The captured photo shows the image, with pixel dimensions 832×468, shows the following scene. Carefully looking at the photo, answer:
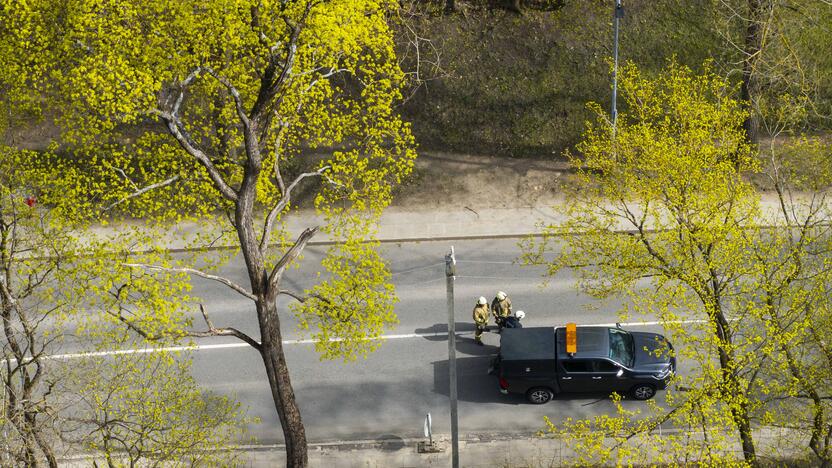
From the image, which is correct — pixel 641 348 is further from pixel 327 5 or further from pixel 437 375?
pixel 327 5

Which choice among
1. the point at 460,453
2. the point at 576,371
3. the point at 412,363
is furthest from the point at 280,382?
the point at 576,371

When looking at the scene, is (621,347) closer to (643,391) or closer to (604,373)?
(604,373)

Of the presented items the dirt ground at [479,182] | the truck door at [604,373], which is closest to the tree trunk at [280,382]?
the truck door at [604,373]

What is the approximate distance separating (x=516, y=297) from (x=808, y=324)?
362 inches

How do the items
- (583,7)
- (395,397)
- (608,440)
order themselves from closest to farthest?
(608,440)
(395,397)
(583,7)

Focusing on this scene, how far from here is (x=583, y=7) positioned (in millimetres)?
30844

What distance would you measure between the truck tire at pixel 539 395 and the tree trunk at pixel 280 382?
228 inches

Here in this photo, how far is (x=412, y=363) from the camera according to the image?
868 inches

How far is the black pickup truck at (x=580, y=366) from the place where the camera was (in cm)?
2056

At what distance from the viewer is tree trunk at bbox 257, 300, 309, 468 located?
16828mm

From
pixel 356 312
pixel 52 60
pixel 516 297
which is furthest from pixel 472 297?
pixel 52 60

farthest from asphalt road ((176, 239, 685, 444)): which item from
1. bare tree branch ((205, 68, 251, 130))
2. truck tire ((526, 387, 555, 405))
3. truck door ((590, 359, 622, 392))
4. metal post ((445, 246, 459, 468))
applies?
bare tree branch ((205, 68, 251, 130))

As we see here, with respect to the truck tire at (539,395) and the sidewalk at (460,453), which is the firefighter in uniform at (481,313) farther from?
the sidewalk at (460,453)

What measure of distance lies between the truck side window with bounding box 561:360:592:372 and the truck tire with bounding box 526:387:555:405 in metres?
0.78
